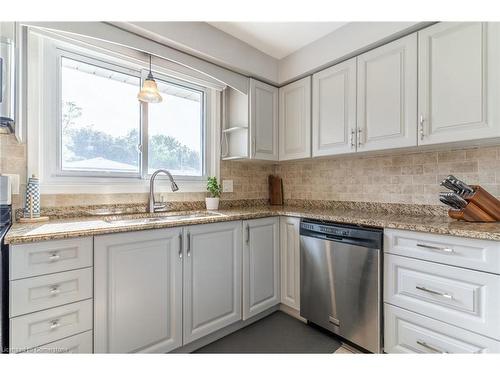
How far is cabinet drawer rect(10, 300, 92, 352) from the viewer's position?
1055 millimetres

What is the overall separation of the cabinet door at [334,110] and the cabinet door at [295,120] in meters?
0.07

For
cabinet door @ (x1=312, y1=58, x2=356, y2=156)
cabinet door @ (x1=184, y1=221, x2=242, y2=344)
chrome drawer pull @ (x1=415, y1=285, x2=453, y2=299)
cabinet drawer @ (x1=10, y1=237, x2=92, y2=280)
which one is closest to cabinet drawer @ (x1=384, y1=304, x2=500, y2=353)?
chrome drawer pull @ (x1=415, y1=285, x2=453, y2=299)

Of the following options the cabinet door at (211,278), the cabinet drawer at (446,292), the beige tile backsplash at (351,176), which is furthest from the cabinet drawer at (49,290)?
the cabinet drawer at (446,292)

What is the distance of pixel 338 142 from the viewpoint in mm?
2051

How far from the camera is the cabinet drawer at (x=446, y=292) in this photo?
3.77 ft

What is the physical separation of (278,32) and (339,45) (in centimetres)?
51

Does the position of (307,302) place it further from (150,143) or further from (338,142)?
(150,143)

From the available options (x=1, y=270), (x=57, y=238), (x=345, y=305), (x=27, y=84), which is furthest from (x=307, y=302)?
(x=27, y=84)

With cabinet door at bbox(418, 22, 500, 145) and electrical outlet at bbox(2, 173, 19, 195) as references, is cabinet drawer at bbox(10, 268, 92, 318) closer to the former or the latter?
electrical outlet at bbox(2, 173, 19, 195)

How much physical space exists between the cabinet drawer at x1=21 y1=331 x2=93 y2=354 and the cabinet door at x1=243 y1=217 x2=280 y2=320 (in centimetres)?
104

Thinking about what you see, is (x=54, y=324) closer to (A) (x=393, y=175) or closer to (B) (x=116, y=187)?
(B) (x=116, y=187)

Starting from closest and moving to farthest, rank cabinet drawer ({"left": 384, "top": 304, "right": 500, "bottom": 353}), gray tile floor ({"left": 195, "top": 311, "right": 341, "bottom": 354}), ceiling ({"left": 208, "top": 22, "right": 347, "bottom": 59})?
cabinet drawer ({"left": 384, "top": 304, "right": 500, "bottom": 353}) → gray tile floor ({"left": 195, "top": 311, "right": 341, "bottom": 354}) → ceiling ({"left": 208, "top": 22, "right": 347, "bottom": 59})

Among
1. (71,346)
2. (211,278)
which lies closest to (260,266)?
(211,278)

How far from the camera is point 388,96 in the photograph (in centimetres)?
174
